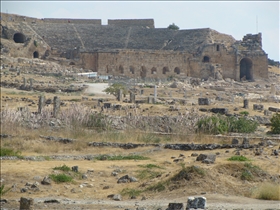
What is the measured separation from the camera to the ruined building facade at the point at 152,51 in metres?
55.0

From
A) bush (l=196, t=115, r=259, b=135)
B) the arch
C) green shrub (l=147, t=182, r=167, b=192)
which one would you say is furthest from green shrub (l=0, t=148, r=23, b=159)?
the arch

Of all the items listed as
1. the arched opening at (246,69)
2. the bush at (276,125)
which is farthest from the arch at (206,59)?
the bush at (276,125)

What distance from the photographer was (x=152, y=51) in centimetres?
5553

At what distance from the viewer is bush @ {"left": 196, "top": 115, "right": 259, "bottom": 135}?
21.5m

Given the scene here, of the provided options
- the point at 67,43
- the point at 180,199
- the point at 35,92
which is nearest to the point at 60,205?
the point at 180,199

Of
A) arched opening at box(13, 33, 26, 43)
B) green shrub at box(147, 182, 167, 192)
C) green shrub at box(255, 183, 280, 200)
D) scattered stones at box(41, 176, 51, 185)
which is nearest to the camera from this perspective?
green shrub at box(255, 183, 280, 200)

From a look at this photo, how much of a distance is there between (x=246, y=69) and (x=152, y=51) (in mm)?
8898

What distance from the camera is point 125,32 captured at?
61.7 metres

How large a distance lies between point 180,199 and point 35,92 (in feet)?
91.1

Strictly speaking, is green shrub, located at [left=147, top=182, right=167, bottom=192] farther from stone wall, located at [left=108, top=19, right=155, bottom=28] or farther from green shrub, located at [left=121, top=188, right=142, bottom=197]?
stone wall, located at [left=108, top=19, right=155, bottom=28]

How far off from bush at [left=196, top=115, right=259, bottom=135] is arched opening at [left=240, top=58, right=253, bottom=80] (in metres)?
33.6

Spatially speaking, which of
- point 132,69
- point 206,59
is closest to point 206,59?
point 206,59

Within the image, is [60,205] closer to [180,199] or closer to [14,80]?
[180,199]

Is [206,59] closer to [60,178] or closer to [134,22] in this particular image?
[134,22]
